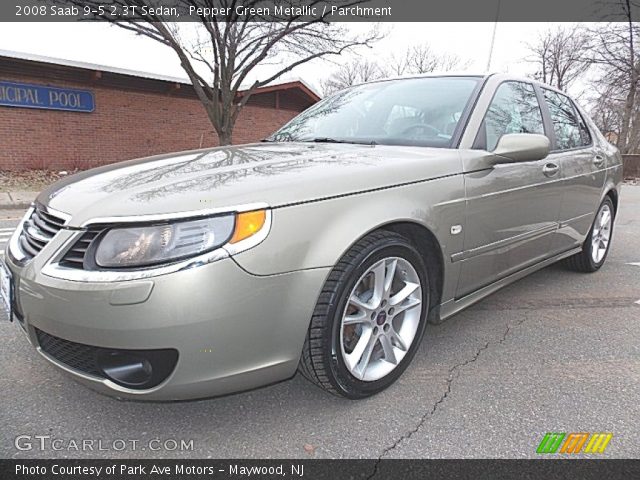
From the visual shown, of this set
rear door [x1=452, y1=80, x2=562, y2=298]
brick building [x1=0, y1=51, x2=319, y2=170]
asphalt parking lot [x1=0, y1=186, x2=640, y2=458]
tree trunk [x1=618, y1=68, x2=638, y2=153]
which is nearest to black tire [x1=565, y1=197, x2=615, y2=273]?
rear door [x1=452, y1=80, x2=562, y2=298]

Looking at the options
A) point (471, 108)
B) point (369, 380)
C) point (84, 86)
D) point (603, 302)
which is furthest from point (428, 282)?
point (84, 86)

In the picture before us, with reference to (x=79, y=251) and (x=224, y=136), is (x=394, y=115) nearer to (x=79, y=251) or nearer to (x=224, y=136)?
(x=79, y=251)

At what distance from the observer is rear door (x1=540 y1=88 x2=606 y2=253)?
10.5 feet

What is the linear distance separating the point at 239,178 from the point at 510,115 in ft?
6.23

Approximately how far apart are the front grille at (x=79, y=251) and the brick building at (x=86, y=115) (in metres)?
12.2

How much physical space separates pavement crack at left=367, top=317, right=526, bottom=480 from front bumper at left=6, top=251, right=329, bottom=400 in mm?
490

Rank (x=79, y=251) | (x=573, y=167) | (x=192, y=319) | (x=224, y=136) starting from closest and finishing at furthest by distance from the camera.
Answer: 1. (x=192, y=319)
2. (x=79, y=251)
3. (x=573, y=167)
4. (x=224, y=136)

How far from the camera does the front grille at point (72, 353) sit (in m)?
1.63

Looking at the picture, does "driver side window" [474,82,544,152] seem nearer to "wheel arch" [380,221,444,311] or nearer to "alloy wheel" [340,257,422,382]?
"wheel arch" [380,221,444,311]

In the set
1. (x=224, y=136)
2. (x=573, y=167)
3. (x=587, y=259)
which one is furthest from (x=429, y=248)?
(x=224, y=136)

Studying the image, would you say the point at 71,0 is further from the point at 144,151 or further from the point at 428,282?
the point at 428,282

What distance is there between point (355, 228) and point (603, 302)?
8.39ft

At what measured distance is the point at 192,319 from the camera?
5.02 ft

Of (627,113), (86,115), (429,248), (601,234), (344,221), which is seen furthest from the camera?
(627,113)
